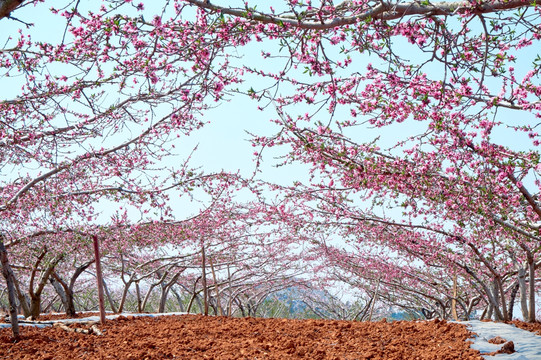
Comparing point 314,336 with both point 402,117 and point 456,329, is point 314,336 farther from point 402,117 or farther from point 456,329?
point 402,117

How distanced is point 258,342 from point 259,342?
0.03 m

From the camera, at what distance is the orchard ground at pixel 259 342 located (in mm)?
5133

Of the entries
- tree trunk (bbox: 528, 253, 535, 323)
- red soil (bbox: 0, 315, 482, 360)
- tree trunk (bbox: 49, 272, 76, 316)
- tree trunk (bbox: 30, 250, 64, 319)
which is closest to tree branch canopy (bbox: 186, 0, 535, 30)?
red soil (bbox: 0, 315, 482, 360)

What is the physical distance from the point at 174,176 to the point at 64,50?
4086 mm

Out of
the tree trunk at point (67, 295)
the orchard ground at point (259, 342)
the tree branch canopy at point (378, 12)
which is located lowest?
the orchard ground at point (259, 342)

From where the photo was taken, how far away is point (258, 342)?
18.4 feet

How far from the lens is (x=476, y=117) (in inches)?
245

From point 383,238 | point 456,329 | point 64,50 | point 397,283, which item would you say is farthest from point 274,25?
point 397,283

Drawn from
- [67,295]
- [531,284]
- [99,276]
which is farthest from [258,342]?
[67,295]

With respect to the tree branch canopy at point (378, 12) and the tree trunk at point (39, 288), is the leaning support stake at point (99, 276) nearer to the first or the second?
the tree trunk at point (39, 288)

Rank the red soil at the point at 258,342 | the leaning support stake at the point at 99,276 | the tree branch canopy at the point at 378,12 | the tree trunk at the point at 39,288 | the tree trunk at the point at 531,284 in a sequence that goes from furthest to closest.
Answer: the tree trunk at the point at 39,288 < the tree trunk at the point at 531,284 < the leaning support stake at the point at 99,276 < the red soil at the point at 258,342 < the tree branch canopy at the point at 378,12

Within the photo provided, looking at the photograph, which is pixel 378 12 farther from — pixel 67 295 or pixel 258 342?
pixel 67 295

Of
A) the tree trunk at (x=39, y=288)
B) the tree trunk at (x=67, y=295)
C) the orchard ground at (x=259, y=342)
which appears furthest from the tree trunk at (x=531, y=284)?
the tree trunk at (x=67, y=295)

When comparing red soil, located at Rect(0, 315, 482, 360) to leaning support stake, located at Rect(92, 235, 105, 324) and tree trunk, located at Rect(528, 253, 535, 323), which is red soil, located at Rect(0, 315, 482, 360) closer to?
leaning support stake, located at Rect(92, 235, 105, 324)
